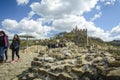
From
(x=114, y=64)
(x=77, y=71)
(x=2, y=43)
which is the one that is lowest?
(x=77, y=71)

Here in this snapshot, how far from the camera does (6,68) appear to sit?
1617 cm

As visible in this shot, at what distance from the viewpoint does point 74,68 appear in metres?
12.0

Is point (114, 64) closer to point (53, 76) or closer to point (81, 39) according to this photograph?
point (53, 76)

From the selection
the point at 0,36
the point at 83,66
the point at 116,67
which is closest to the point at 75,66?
the point at 83,66

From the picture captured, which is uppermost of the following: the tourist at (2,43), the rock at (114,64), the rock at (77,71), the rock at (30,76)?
the tourist at (2,43)

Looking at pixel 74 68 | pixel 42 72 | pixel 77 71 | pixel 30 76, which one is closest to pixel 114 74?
pixel 77 71

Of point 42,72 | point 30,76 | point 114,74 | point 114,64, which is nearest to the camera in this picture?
point 114,74

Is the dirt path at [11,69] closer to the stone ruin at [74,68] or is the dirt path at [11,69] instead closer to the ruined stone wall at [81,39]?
the stone ruin at [74,68]

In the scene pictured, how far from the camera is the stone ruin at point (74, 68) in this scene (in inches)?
431

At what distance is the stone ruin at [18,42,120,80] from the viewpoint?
431 inches

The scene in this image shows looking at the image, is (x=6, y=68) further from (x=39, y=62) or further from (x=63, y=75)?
(x=63, y=75)

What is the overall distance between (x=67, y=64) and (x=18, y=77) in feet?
10.9

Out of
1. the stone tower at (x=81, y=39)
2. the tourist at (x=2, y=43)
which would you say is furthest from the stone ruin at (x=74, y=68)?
the stone tower at (x=81, y=39)

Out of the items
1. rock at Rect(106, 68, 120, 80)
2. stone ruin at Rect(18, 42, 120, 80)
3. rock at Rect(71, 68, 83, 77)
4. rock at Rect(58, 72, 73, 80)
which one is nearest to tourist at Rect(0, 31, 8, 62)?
stone ruin at Rect(18, 42, 120, 80)
